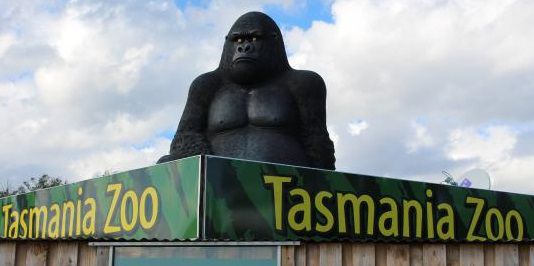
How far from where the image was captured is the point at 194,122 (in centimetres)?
953

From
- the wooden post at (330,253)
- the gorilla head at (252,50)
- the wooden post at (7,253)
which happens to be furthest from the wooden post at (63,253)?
the gorilla head at (252,50)

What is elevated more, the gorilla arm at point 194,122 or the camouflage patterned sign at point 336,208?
the gorilla arm at point 194,122

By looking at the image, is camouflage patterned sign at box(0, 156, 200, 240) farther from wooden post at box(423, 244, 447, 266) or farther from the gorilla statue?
wooden post at box(423, 244, 447, 266)

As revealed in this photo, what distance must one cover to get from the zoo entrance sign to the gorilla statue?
2494 millimetres

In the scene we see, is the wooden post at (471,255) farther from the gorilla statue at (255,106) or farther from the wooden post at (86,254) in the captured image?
the wooden post at (86,254)

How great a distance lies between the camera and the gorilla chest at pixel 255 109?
30.2ft

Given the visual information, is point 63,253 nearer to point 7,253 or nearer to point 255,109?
point 7,253

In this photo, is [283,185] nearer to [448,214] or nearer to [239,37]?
[448,214]

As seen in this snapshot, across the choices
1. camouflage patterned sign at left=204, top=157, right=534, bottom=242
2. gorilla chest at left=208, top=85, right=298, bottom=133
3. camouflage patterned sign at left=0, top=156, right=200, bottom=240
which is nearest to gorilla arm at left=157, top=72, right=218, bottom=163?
gorilla chest at left=208, top=85, right=298, bottom=133

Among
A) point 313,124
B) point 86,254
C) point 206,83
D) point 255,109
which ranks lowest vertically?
point 86,254

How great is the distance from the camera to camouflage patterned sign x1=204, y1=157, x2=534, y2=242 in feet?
18.0

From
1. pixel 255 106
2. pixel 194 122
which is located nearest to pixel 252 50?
pixel 255 106

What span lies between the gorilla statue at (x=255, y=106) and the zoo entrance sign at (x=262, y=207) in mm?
2494

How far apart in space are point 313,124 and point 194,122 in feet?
5.53
